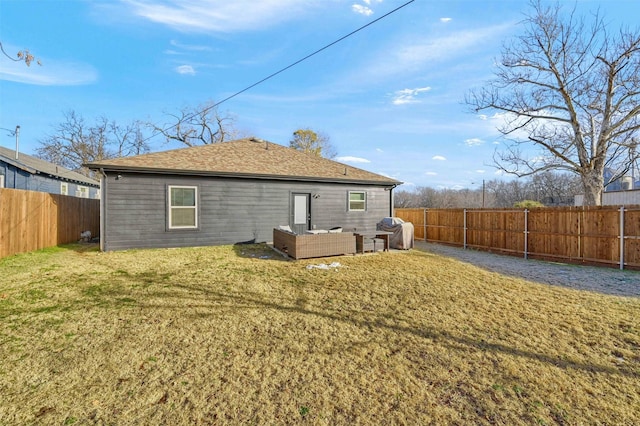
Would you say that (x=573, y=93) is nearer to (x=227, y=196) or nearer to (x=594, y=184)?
(x=594, y=184)

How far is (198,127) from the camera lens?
29.4m

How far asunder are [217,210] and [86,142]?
28.4m

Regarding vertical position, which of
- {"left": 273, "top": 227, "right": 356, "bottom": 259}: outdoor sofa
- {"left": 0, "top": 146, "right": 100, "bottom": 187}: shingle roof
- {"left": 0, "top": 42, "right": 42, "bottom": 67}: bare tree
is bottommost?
{"left": 273, "top": 227, "right": 356, "bottom": 259}: outdoor sofa

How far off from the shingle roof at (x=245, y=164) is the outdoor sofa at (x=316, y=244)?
A: 3192 mm

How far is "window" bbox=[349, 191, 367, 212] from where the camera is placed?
12750mm

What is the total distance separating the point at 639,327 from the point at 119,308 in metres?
7.14

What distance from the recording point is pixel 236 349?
10.2 feet

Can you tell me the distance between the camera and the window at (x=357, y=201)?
12750 millimetres

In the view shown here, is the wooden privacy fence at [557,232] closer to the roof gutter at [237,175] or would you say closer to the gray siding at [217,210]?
the roof gutter at [237,175]

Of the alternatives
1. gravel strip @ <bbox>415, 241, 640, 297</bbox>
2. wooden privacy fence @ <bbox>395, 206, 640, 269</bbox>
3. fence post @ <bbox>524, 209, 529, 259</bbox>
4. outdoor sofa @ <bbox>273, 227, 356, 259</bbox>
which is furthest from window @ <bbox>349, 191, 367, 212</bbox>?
fence post @ <bbox>524, 209, 529, 259</bbox>

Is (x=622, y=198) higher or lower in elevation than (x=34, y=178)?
lower

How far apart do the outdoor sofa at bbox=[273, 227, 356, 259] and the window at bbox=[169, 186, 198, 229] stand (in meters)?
3.24

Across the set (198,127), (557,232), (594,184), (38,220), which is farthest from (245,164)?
(198,127)

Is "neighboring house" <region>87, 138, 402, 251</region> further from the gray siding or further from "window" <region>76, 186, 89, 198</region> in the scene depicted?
"window" <region>76, 186, 89, 198</region>
